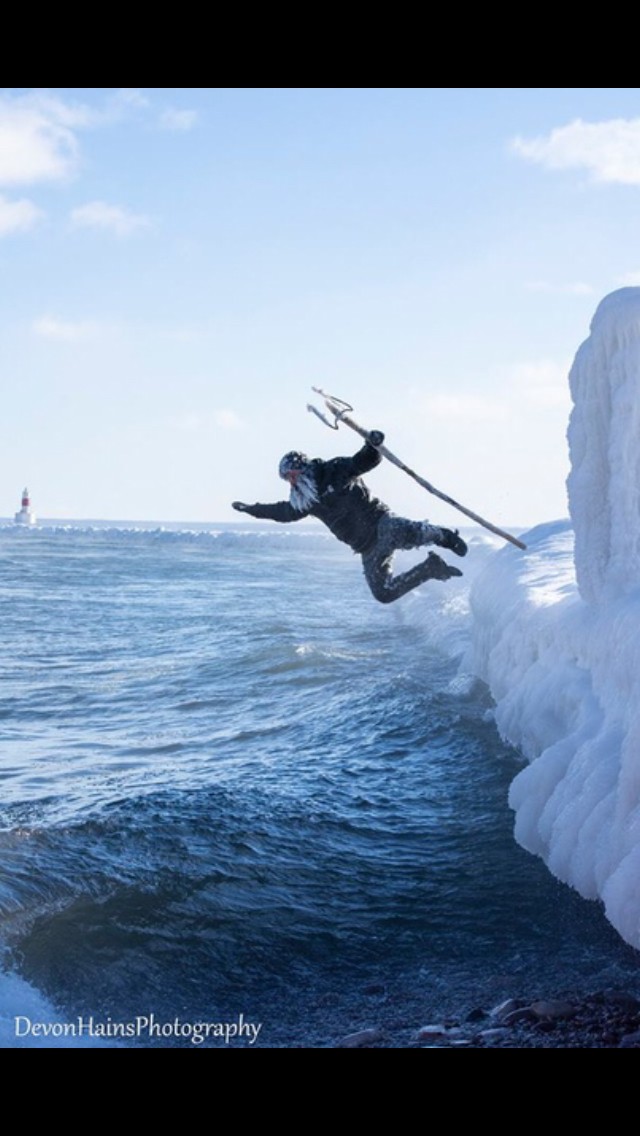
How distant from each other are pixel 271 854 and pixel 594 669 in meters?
3.26

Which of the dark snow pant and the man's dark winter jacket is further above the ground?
the man's dark winter jacket

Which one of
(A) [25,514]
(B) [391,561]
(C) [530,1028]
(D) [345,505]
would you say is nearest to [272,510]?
(D) [345,505]

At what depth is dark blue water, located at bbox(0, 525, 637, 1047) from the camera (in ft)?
23.6

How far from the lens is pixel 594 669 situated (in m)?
9.45

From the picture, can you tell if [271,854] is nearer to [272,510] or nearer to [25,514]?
[272,510]

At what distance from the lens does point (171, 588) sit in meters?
43.6

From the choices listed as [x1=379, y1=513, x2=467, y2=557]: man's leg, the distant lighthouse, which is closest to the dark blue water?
[x1=379, y1=513, x2=467, y2=557]: man's leg

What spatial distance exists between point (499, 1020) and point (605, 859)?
1575 mm

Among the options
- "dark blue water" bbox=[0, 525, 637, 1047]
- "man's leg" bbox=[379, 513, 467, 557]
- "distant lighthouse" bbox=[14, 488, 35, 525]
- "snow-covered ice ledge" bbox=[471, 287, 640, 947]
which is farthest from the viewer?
"distant lighthouse" bbox=[14, 488, 35, 525]

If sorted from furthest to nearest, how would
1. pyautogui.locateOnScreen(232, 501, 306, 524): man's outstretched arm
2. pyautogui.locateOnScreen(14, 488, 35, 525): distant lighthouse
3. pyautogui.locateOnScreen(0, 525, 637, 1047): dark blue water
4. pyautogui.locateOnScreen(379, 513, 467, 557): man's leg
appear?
pyautogui.locateOnScreen(14, 488, 35, 525): distant lighthouse
pyautogui.locateOnScreen(379, 513, 467, 557): man's leg
pyautogui.locateOnScreen(232, 501, 306, 524): man's outstretched arm
pyautogui.locateOnScreen(0, 525, 637, 1047): dark blue water

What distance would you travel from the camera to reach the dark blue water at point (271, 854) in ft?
23.6

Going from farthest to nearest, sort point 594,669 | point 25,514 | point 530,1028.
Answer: point 25,514, point 594,669, point 530,1028

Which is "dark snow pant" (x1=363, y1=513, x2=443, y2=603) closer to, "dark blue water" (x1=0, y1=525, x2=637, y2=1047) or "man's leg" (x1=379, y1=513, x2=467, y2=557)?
"man's leg" (x1=379, y1=513, x2=467, y2=557)

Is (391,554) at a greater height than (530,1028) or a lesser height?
greater
